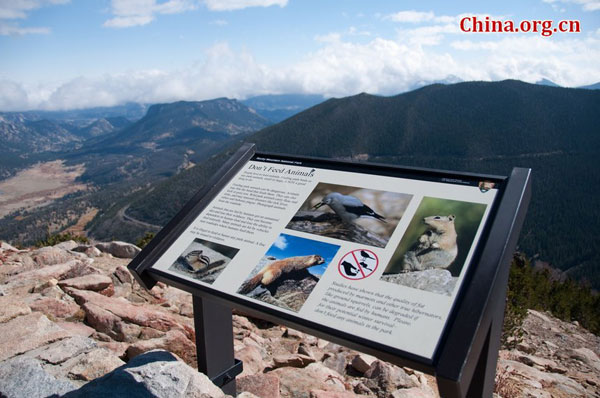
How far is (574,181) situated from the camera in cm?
11919

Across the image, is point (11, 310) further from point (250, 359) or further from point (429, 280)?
point (429, 280)

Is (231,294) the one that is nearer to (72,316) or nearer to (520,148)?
(72,316)

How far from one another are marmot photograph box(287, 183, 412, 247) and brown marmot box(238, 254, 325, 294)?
256 millimetres

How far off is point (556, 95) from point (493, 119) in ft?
97.9

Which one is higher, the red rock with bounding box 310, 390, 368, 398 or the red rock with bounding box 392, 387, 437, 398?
the red rock with bounding box 392, 387, 437, 398

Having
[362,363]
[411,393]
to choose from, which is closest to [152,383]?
[411,393]

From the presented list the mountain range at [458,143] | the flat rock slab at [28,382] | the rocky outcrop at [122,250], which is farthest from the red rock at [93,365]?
the mountain range at [458,143]

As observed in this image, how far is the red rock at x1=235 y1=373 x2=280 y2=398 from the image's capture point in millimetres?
5094

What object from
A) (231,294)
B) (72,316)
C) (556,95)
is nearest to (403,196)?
(231,294)

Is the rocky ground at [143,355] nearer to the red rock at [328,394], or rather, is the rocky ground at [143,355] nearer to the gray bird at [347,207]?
the red rock at [328,394]

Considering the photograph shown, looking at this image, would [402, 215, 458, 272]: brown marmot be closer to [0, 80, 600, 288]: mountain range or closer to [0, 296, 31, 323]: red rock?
[0, 296, 31, 323]: red rock

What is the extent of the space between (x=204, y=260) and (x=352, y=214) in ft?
4.55

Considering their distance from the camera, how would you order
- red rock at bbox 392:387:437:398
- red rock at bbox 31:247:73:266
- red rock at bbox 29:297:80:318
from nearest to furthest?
red rock at bbox 392:387:437:398
red rock at bbox 29:297:80:318
red rock at bbox 31:247:73:266

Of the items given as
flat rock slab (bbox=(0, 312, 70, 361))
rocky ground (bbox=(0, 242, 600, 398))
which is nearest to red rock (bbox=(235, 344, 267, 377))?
rocky ground (bbox=(0, 242, 600, 398))
